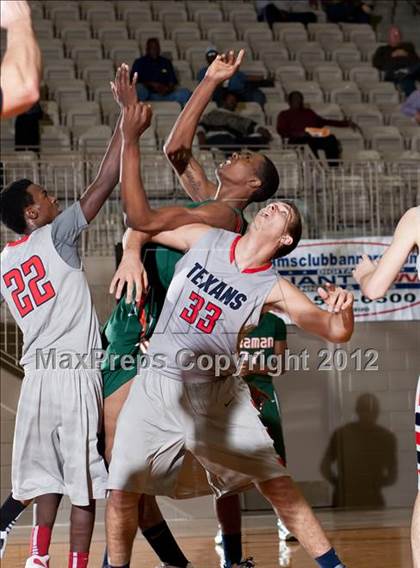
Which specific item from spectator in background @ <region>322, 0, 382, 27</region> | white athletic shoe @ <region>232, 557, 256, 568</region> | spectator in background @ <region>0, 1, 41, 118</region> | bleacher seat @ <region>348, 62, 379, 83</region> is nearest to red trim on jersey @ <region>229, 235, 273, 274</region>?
white athletic shoe @ <region>232, 557, 256, 568</region>

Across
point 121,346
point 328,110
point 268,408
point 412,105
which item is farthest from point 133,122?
point 412,105

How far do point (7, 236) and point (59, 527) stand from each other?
2.58 meters

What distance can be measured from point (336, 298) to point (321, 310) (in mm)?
240

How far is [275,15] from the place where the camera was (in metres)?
14.7

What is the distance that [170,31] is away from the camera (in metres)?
14.2

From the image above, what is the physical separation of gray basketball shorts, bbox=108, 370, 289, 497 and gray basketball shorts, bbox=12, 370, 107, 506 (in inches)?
16.6

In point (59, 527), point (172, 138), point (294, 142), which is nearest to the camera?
point (172, 138)

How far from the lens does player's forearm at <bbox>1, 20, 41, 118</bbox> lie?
287 centimetres

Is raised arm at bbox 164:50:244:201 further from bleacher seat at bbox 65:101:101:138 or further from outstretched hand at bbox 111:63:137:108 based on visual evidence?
bleacher seat at bbox 65:101:101:138

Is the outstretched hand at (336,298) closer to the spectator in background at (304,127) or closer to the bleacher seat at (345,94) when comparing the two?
the spectator in background at (304,127)

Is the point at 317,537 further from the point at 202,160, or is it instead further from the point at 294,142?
the point at 294,142

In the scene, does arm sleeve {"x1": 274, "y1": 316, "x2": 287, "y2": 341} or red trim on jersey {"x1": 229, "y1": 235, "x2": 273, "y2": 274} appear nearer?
red trim on jersey {"x1": 229, "y1": 235, "x2": 273, "y2": 274}

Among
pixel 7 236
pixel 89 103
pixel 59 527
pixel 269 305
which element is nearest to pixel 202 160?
pixel 7 236

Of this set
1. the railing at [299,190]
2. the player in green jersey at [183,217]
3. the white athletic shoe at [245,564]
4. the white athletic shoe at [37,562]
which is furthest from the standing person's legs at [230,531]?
the railing at [299,190]
